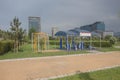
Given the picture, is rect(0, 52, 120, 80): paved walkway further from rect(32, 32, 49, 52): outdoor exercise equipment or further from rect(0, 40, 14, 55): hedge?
rect(32, 32, 49, 52): outdoor exercise equipment

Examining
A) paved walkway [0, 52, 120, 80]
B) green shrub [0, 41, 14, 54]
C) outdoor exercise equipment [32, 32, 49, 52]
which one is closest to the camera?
paved walkway [0, 52, 120, 80]

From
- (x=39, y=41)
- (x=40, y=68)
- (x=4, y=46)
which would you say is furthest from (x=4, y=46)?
(x=40, y=68)

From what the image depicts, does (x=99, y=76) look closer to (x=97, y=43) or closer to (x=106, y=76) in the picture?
(x=106, y=76)

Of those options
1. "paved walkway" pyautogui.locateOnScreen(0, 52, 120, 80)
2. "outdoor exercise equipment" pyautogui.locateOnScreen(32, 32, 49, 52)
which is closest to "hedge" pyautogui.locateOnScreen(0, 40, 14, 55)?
"outdoor exercise equipment" pyautogui.locateOnScreen(32, 32, 49, 52)

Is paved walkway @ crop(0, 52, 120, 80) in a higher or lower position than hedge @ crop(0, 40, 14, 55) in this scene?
lower

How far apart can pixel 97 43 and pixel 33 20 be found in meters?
105

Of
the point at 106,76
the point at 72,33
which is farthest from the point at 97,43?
the point at 106,76

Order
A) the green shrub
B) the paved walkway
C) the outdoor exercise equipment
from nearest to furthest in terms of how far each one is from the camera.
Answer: the paved walkway → the green shrub → the outdoor exercise equipment

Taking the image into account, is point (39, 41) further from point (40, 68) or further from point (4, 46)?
point (40, 68)

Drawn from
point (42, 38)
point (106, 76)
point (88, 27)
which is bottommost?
point (106, 76)

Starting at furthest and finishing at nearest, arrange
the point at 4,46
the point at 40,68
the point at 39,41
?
1. the point at 39,41
2. the point at 4,46
3. the point at 40,68

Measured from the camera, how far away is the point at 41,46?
77.2 ft

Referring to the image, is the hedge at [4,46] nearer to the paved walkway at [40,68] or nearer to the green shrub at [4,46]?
the green shrub at [4,46]

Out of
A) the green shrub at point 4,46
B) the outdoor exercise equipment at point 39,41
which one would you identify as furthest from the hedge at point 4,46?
the outdoor exercise equipment at point 39,41
